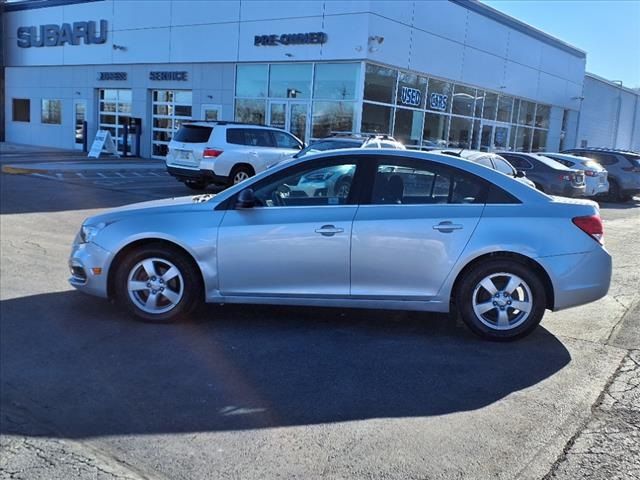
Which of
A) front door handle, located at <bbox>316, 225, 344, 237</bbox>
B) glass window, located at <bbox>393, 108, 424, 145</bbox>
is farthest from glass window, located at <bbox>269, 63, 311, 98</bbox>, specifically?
front door handle, located at <bbox>316, 225, 344, 237</bbox>

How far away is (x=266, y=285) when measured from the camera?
5375 millimetres

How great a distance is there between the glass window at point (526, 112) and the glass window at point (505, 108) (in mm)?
1366

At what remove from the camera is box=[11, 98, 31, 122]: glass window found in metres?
33.8

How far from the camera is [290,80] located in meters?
22.8

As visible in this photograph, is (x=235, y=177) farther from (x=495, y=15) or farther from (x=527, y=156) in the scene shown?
(x=495, y=15)

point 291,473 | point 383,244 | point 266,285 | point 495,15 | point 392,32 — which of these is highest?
point 495,15

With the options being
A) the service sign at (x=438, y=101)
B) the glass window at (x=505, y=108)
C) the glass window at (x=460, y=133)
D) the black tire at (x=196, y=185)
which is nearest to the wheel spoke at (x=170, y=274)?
the black tire at (x=196, y=185)

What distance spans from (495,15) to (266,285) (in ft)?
84.1

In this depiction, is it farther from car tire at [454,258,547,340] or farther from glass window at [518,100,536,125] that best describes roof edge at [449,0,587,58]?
car tire at [454,258,547,340]

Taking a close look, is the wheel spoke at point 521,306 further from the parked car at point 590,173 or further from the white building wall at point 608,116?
the white building wall at point 608,116

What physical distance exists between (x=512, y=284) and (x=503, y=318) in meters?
0.30

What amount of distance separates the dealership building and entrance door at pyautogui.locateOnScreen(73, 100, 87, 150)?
0.29ft

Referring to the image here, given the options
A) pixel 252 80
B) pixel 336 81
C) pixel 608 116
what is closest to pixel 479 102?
pixel 336 81

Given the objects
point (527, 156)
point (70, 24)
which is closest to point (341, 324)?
point (527, 156)
